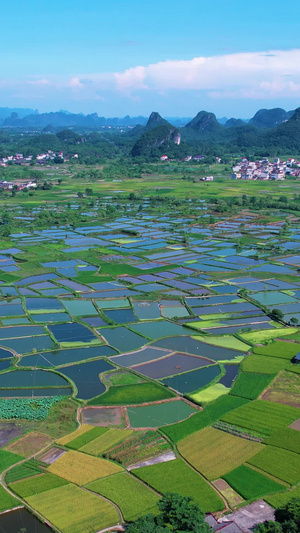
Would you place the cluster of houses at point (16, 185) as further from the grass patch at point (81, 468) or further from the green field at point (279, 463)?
the green field at point (279, 463)

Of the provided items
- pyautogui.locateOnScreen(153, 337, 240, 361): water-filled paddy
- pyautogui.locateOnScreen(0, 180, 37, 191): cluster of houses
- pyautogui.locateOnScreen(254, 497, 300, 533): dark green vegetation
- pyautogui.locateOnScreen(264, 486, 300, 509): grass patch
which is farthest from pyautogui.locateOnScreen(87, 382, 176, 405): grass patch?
pyautogui.locateOnScreen(0, 180, 37, 191): cluster of houses

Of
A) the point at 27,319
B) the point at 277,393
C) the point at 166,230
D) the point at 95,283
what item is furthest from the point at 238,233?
the point at 277,393

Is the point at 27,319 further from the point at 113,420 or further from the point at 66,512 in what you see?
the point at 66,512

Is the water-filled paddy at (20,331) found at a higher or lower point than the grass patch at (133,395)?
higher

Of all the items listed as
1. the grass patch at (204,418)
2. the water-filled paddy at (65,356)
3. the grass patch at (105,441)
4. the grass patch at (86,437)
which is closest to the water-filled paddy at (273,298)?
the water-filled paddy at (65,356)

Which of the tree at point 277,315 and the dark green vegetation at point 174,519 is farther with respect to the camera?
the tree at point 277,315

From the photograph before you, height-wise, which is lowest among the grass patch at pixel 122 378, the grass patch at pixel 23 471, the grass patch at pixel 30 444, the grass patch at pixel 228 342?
the grass patch at pixel 23 471

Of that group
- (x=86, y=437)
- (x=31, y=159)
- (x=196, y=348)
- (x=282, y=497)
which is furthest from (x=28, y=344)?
(x=31, y=159)
